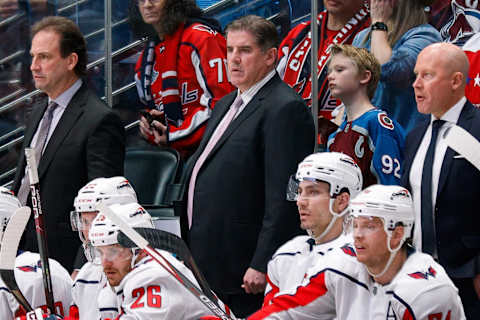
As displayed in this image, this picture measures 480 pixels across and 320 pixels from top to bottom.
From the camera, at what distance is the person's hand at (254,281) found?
416 centimetres

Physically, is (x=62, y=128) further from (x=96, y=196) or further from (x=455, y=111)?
(x=455, y=111)

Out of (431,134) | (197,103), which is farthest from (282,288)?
(197,103)

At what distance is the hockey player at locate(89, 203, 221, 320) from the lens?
3.71 m

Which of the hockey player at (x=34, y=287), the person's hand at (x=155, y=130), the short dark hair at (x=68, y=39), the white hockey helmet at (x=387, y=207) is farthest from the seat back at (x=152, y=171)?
the white hockey helmet at (x=387, y=207)

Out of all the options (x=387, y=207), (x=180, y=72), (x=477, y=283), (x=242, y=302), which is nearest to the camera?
(x=387, y=207)

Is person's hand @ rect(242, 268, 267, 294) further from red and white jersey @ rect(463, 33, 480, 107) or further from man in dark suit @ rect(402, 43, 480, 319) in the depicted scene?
red and white jersey @ rect(463, 33, 480, 107)

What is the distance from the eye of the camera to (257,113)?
14.7 feet

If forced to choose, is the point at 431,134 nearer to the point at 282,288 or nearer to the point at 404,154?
the point at 404,154

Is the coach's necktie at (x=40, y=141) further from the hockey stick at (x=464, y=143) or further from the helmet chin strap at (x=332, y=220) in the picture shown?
the hockey stick at (x=464, y=143)

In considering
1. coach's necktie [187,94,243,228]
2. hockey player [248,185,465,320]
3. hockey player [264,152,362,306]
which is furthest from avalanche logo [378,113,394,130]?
hockey player [248,185,465,320]

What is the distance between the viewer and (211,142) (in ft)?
15.2

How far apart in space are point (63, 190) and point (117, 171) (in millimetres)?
255

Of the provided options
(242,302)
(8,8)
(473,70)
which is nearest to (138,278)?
(242,302)

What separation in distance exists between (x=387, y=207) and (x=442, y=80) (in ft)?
2.72
